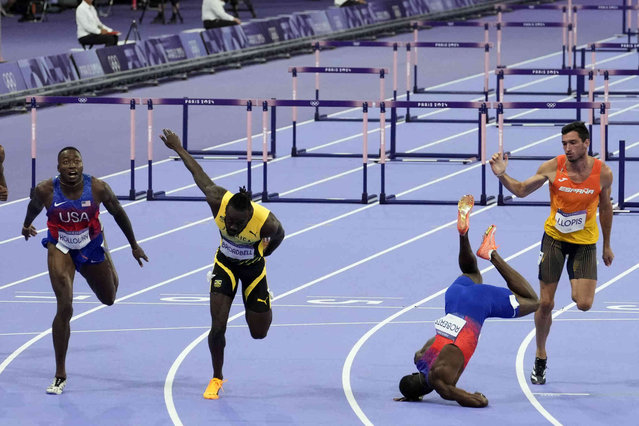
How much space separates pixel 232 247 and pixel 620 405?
2783 mm

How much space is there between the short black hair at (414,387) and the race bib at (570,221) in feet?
4.94

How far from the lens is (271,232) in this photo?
33.4 feet

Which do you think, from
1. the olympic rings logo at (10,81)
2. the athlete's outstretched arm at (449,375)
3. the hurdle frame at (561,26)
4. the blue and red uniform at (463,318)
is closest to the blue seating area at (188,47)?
the olympic rings logo at (10,81)

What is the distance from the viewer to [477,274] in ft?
33.5

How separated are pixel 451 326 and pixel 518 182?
42.8 inches

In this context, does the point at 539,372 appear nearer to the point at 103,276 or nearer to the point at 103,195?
the point at 103,276

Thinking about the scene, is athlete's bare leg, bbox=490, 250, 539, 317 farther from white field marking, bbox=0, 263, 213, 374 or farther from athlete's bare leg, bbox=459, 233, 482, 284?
white field marking, bbox=0, 263, 213, 374

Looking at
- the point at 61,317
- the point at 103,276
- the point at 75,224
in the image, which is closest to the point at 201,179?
the point at 75,224

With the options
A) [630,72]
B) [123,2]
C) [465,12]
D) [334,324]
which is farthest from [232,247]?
[123,2]

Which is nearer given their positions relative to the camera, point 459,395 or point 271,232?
point 459,395

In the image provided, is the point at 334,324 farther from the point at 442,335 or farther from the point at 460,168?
the point at 460,168

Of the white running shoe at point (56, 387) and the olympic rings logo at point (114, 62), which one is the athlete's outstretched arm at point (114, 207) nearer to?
the white running shoe at point (56, 387)

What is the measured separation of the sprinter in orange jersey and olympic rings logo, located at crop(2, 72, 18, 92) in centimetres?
1627

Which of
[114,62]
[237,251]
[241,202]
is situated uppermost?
[114,62]
